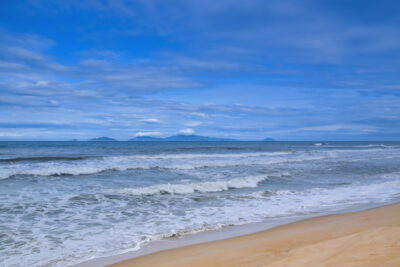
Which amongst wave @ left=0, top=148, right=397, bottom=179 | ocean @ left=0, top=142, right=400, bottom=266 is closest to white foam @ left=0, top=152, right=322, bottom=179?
wave @ left=0, top=148, right=397, bottom=179

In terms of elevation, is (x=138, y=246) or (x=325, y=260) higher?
(x=325, y=260)

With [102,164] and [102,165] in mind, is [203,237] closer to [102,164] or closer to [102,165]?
[102,165]

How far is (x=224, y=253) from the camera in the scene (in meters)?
5.16

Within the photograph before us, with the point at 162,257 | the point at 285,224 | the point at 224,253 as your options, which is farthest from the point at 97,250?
the point at 285,224

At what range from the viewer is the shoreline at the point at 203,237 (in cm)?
525

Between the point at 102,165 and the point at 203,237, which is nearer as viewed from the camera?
the point at 203,237

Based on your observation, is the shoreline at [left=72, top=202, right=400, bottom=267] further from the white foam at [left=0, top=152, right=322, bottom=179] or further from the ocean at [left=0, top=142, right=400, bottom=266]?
the white foam at [left=0, top=152, right=322, bottom=179]

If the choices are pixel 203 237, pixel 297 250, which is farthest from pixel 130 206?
pixel 297 250

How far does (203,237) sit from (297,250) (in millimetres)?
2250

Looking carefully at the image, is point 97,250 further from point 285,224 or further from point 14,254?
point 285,224

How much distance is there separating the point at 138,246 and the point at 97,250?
28.7 inches

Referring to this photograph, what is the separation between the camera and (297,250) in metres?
4.79

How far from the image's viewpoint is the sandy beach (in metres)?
4.19

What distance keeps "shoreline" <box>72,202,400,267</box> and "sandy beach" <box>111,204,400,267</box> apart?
0.64 feet
